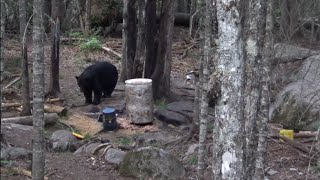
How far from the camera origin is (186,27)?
25297mm

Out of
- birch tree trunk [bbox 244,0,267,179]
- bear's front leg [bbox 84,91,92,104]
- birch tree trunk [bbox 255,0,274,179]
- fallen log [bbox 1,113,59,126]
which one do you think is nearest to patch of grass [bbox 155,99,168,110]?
bear's front leg [bbox 84,91,92,104]

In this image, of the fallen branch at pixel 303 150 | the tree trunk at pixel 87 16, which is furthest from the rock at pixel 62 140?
the tree trunk at pixel 87 16

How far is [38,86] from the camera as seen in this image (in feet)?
20.8

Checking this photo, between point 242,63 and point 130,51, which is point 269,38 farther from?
point 130,51

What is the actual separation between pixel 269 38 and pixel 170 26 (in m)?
6.22

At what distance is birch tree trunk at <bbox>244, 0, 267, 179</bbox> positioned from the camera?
19.9 ft

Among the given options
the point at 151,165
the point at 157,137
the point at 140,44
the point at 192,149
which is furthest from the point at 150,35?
the point at 151,165

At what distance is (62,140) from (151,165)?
2.05 metres

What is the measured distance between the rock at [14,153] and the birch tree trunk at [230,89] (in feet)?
14.2

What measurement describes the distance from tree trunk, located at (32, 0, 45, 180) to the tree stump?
5.18 meters

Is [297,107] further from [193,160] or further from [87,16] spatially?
[87,16]

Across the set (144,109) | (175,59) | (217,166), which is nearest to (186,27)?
(175,59)

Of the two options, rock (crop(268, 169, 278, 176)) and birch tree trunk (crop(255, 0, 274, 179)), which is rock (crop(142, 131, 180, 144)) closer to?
rock (crop(268, 169, 278, 176))

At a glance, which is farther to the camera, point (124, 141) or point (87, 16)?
point (87, 16)
